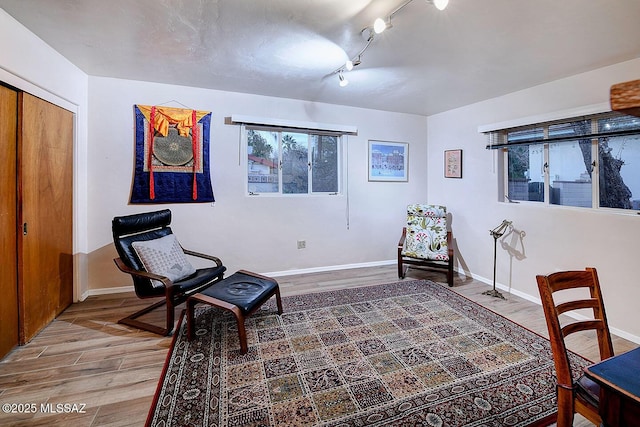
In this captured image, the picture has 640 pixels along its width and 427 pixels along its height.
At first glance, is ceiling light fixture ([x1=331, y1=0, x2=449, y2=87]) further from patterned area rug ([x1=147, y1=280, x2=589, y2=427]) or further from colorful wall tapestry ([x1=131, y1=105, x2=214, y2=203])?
patterned area rug ([x1=147, y1=280, x2=589, y2=427])

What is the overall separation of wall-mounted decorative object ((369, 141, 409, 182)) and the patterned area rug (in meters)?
2.19

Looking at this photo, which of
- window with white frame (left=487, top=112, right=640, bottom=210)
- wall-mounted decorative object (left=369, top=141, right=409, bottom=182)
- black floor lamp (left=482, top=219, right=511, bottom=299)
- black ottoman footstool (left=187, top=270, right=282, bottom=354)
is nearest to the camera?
black ottoman footstool (left=187, top=270, right=282, bottom=354)

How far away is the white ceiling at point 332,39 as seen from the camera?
6.11ft

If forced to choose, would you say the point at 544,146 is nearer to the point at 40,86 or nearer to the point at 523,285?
the point at 523,285

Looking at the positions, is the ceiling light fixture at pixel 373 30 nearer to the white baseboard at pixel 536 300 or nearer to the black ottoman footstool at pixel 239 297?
the black ottoman footstool at pixel 239 297

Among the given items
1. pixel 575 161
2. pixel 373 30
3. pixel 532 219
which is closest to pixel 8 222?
pixel 373 30

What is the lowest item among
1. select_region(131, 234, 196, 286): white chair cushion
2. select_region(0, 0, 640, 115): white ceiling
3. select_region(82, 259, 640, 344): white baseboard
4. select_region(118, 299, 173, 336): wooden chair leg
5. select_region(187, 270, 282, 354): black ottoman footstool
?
select_region(118, 299, 173, 336): wooden chair leg

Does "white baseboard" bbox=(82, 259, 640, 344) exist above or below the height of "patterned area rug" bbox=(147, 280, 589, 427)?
above

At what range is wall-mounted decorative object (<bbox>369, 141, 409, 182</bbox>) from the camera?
4.39 meters

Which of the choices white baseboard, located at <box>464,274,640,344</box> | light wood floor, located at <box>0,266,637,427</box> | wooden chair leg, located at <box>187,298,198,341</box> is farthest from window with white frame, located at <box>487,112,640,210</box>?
wooden chair leg, located at <box>187,298,198,341</box>

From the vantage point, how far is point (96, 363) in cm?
205

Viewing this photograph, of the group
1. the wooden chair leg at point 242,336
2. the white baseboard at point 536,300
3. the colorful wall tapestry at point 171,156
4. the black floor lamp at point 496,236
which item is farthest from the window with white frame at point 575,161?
the colorful wall tapestry at point 171,156

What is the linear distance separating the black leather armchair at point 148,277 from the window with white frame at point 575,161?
3605 millimetres

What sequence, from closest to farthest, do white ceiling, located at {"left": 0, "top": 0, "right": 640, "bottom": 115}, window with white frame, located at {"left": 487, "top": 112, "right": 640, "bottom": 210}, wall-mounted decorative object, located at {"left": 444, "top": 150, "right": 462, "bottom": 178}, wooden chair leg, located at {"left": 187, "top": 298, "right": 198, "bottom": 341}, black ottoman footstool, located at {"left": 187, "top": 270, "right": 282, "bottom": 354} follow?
white ceiling, located at {"left": 0, "top": 0, "right": 640, "bottom": 115}
black ottoman footstool, located at {"left": 187, "top": 270, "right": 282, "bottom": 354}
wooden chair leg, located at {"left": 187, "top": 298, "right": 198, "bottom": 341}
window with white frame, located at {"left": 487, "top": 112, "right": 640, "bottom": 210}
wall-mounted decorative object, located at {"left": 444, "top": 150, "right": 462, "bottom": 178}
